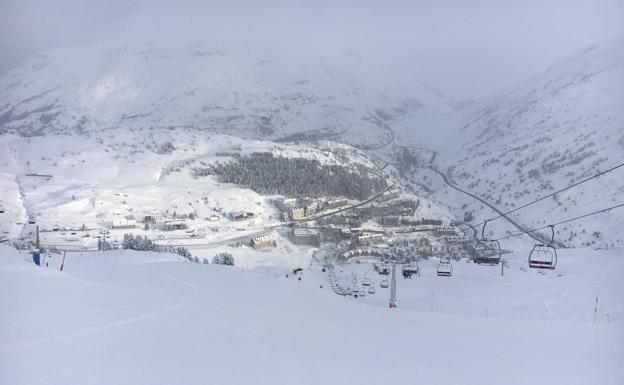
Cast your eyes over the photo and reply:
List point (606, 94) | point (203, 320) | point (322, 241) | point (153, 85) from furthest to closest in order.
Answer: point (153, 85) < point (606, 94) < point (322, 241) < point (203, 320)

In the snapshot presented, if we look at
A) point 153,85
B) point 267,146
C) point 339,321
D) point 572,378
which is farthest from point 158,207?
point 153,85

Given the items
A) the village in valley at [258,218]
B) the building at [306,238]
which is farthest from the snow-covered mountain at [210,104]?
the building at [306,238]

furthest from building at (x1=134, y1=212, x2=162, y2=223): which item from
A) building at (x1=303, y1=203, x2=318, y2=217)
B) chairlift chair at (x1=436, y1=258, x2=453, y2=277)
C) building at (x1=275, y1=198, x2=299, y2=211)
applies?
chairlift chair at (x1=436, y1=258, x2=453, y2=277)

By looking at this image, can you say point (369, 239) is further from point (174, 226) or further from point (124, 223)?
point (124, 223)

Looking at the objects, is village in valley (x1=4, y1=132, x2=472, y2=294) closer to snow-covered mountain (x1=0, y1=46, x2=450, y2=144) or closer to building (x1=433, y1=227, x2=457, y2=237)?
building (x1=433, y1=227, x2=457, y2=237)

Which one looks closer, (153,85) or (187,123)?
(187,123)

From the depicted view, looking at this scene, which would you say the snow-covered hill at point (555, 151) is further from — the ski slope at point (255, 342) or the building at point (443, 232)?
the ski slope at point (255, 342)

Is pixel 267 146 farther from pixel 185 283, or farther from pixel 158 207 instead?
pixel 185 283
